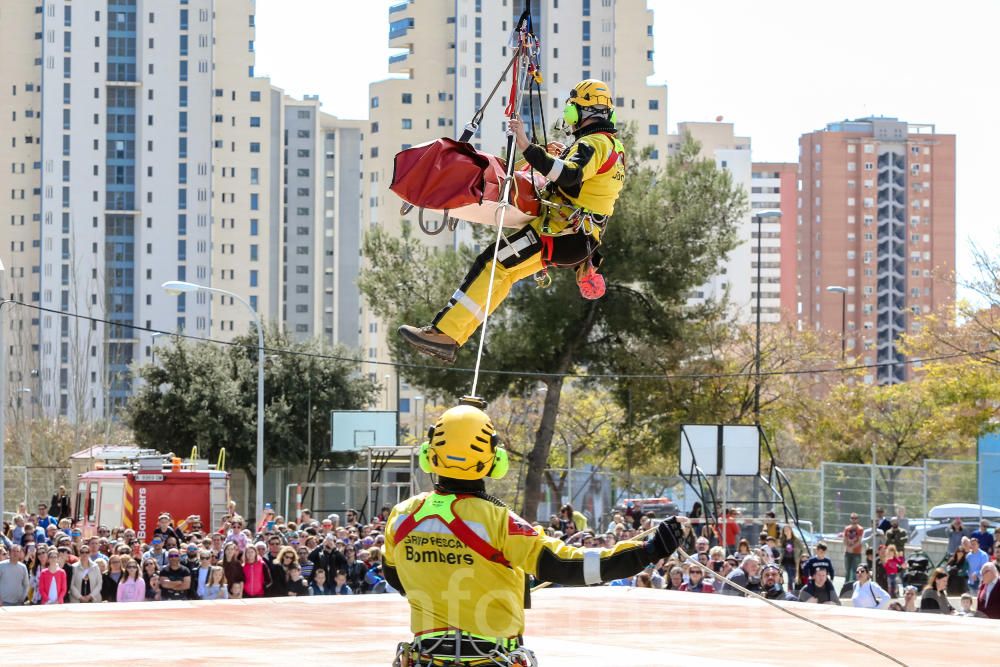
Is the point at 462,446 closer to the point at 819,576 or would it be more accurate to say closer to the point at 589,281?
the point at 589,281

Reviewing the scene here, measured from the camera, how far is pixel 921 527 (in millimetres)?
26656

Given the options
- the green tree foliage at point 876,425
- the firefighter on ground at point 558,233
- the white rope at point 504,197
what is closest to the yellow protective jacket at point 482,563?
the white rope at point 504,197

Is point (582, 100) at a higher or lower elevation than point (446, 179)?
higher

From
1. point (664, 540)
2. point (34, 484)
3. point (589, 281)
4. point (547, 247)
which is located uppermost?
point (547, 247)

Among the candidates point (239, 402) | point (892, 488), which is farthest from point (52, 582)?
point (239, 402)

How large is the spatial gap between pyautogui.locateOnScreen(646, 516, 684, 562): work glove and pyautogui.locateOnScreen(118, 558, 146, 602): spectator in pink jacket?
12149 mm

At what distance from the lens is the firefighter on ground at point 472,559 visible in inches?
234

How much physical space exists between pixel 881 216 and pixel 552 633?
152755 millimetres

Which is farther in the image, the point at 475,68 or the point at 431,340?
the point at 475,68

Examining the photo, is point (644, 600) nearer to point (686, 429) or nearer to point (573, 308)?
point (686, 429)

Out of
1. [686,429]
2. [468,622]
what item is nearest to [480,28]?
[686,429]

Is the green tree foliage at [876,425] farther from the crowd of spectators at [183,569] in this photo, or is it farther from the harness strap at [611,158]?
the harness strap at [611,158]

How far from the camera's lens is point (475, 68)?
108 m

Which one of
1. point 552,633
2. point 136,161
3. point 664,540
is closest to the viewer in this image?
point 664,540
